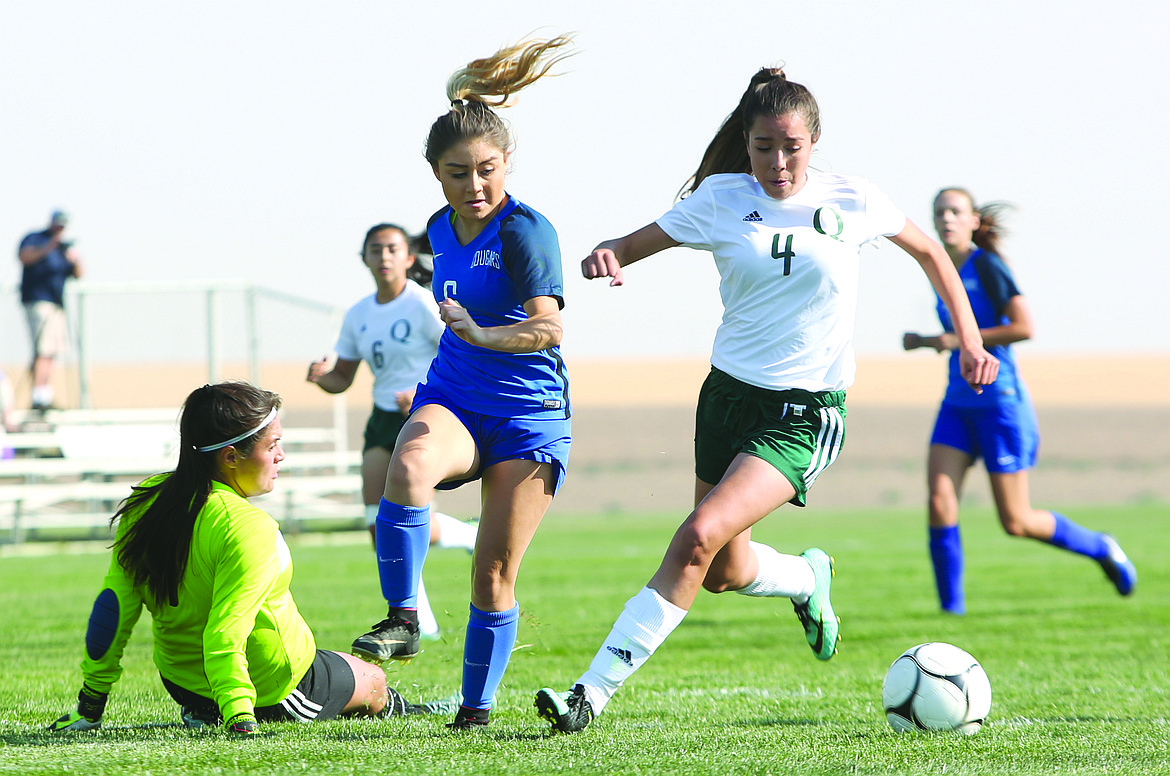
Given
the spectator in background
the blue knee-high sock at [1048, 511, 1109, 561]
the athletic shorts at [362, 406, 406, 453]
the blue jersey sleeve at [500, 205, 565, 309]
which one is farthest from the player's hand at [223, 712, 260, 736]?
the spectator in background

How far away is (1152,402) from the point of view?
7088 centimetres

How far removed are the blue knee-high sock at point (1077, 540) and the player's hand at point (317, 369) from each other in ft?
15.3

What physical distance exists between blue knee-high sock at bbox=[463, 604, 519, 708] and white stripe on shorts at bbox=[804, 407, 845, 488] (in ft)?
3.81

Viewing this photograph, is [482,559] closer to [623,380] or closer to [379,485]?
[379,485]

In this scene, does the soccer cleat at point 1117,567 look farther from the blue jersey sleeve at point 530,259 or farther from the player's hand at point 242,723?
the player's hand at point 242,723

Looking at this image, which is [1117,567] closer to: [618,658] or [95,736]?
[618,658]

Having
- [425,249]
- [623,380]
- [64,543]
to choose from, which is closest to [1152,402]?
[623,380]

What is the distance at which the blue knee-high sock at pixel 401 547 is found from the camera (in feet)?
14.3

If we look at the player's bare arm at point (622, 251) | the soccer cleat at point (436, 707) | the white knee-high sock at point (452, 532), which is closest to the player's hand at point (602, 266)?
the player's bare arm at point (622, 251)

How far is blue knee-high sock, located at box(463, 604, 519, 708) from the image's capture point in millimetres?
4312

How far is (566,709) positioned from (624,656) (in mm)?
255

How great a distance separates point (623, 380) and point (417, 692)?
80065mm

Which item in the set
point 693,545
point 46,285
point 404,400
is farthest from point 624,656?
point 46,285

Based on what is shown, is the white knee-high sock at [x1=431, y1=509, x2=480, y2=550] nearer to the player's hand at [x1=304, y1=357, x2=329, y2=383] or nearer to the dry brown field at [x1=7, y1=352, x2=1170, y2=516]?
the dry brown field at [x1=7, y1=352, x2=1170, y2=516]
